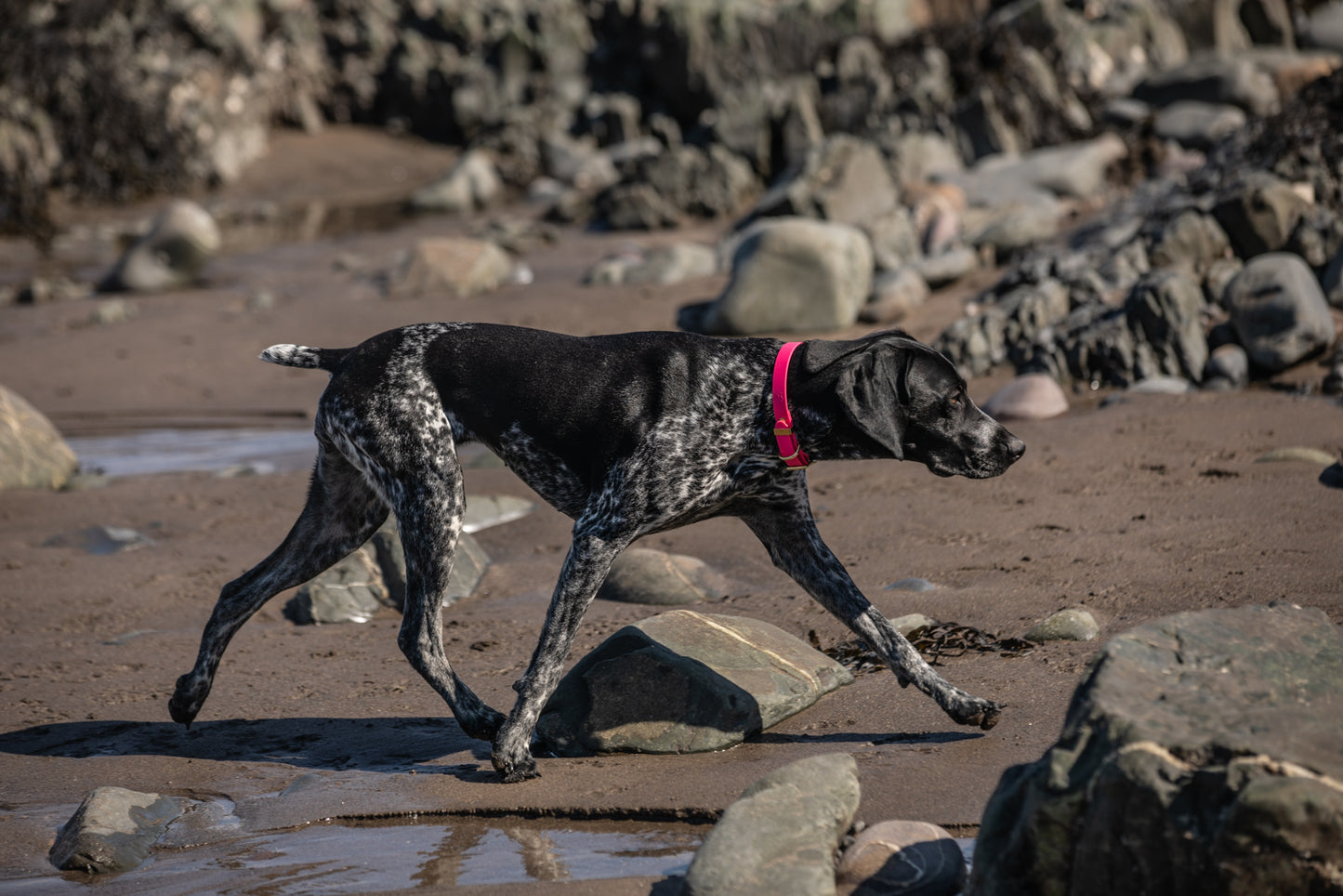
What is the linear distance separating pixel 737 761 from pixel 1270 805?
2297mm

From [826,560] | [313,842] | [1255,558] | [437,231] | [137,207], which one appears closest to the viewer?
[313,842]

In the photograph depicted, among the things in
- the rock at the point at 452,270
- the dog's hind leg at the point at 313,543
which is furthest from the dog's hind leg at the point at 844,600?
the rock at the point at 452,270

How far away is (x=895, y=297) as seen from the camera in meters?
13.0

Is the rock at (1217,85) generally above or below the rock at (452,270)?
above

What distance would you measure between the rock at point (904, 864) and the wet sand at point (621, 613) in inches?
16.3

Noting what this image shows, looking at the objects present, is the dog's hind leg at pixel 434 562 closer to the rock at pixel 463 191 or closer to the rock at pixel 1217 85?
the rock at pixel 1217 85

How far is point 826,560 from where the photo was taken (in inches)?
206

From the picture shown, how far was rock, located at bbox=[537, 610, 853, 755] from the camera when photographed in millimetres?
5125

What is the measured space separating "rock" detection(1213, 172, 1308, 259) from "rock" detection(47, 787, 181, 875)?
1020cm

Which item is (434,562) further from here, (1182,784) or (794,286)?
(794,286)

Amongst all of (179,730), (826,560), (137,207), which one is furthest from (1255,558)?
(137,207)

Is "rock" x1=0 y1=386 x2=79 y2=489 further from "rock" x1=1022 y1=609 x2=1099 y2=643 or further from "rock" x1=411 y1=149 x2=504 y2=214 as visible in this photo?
"rock" x1=411 y1=149 x2=504 y2=214

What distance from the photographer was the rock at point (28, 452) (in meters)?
9.90

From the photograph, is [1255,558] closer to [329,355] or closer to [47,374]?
[329,355]
